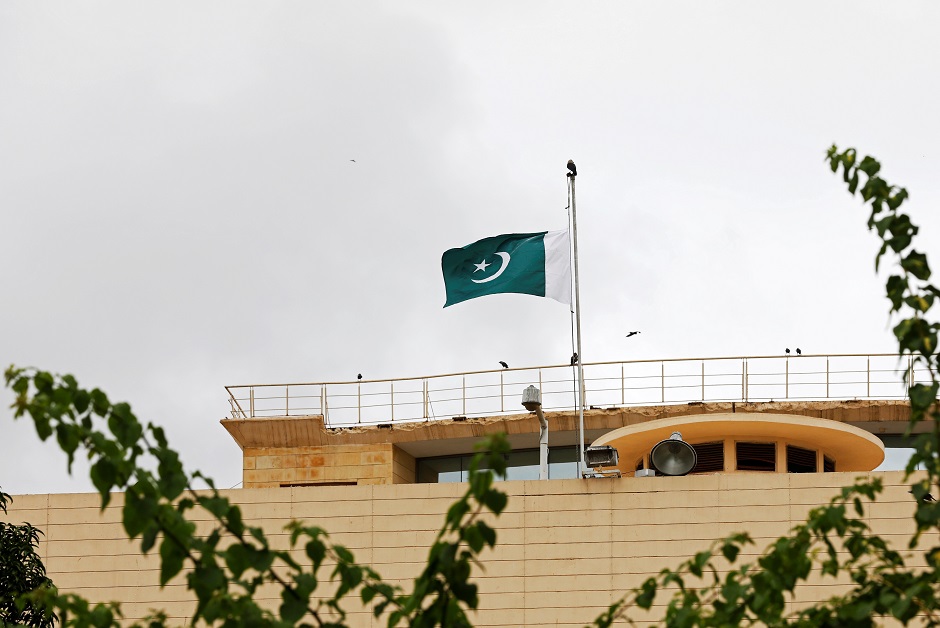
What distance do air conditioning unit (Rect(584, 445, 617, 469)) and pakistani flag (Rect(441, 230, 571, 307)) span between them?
389 centimetres

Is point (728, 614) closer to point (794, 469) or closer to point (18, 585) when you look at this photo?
point (18, 585)

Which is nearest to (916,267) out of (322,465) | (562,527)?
(562,527)

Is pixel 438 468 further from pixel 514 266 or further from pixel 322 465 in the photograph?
pixel 514 266

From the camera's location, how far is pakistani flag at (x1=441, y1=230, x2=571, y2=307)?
83.0ft

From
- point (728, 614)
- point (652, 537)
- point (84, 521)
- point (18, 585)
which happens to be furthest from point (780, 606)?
point (84, 521)

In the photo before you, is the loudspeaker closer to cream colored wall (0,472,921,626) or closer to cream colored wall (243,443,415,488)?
cream colored wall (0,472,921,626)

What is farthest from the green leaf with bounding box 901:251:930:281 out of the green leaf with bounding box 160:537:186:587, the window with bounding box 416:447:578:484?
the window with bounding box 416:447:578:484

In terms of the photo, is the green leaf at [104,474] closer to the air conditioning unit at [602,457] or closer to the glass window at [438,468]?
the air conditioning unit at [602,457]

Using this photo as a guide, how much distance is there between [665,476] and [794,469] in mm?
3858

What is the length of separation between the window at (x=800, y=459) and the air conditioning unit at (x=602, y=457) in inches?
188

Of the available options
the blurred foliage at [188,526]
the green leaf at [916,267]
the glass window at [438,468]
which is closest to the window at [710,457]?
the glass window at [438,468]

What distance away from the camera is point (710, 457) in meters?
25.4

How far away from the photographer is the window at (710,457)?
2522 cm

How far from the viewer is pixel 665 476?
22.8 meters
